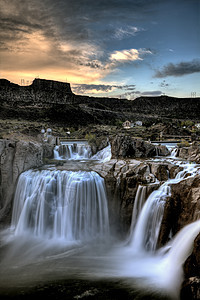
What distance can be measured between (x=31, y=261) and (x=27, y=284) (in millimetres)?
1995

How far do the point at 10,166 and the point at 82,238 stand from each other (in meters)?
7.44

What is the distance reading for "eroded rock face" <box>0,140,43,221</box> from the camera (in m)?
15.5

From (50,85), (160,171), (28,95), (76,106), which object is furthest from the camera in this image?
(50,85)

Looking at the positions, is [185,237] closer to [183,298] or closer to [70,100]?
[183,298]

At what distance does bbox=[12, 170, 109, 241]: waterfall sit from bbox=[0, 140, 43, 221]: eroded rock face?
122cm

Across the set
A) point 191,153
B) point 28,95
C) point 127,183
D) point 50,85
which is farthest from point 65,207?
point 50,85

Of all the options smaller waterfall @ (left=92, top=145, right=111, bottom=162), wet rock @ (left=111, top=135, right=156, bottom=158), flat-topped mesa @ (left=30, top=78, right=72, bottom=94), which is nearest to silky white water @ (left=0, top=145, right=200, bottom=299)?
wet rock @ (left=111, top=135, right=156, bottom=158)

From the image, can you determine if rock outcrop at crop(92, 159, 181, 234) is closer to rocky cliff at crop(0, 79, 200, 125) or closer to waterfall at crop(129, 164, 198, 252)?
waterfall at crop(129, 164, 198, 252)

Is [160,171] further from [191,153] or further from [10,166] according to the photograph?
[10,166]

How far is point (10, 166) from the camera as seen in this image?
16.0m

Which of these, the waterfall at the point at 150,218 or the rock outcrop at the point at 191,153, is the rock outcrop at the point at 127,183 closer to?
the waterfall at the point at 150,218

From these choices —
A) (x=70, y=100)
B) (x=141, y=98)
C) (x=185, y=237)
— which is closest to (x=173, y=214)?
(x=185, y=237)

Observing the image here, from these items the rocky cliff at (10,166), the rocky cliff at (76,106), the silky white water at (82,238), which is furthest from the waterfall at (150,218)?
the rocky cliff at (76,106)

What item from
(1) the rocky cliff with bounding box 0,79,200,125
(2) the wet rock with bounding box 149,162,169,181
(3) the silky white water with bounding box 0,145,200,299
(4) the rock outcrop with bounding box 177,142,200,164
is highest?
(1) the rocky cliff with bounding box 0,79,200,125
